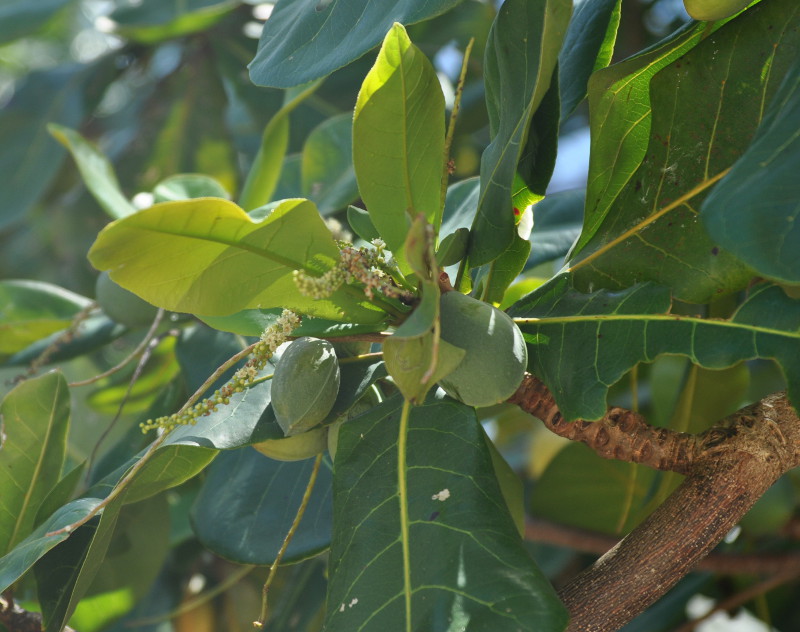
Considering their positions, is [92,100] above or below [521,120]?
below

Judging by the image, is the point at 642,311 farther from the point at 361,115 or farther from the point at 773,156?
the point at 361,115

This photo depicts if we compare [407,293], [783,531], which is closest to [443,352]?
[407,293]

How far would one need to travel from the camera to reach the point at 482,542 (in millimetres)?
775

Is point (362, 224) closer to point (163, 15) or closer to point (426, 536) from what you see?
point (426, 536)

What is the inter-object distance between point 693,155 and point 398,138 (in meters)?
0.30

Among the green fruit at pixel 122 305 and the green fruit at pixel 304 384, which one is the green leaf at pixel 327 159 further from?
the green fruit at pixel 304 384

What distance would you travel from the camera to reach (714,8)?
81 cm

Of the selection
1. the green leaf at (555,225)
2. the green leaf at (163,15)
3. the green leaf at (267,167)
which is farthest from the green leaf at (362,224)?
the green leaf at (163,15)

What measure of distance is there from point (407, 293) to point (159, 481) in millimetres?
327

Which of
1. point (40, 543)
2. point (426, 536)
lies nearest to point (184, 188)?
point (40, 543)

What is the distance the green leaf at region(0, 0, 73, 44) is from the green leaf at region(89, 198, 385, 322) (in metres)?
1.53

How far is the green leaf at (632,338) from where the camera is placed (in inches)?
31.2

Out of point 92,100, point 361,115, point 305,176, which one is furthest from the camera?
point 92,100

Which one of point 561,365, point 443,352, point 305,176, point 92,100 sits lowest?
point 92,100
